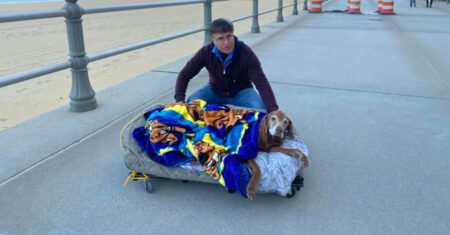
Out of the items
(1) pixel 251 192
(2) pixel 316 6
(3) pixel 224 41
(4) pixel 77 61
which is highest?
(3) pixel 224 41

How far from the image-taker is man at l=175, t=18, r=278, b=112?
125 inches

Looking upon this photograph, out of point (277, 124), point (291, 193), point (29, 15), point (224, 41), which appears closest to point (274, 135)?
point (277, 124)

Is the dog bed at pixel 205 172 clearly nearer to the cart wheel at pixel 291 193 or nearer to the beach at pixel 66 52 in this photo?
the cart wheel at pixel 291 193

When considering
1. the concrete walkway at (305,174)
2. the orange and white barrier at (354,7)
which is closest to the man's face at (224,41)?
the concrete walkway at (305,174)

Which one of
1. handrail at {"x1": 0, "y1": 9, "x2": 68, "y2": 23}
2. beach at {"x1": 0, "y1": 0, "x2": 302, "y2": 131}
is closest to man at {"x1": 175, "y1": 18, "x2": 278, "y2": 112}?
handrail at {"x1": 0, "y1": 9, "x2": 68, "y2": 23}

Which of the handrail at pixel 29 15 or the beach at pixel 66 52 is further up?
the handrail at pixel 29 15

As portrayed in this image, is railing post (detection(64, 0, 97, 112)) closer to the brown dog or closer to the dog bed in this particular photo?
the dog bed

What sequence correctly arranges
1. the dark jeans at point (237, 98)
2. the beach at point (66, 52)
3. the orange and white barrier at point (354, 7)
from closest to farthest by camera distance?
the dark jeans at point (237, 98) < the beach at point (66, 52) < the orange and white barrier at point (354, 7)

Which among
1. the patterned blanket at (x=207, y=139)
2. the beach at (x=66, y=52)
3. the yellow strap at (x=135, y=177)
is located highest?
the patterned blanket at (x=207, y=139)

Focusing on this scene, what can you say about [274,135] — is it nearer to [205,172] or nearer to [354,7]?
[205,172]

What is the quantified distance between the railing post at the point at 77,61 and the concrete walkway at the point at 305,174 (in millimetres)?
156

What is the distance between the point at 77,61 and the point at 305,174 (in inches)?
98.3

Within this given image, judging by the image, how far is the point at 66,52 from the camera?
401 inches

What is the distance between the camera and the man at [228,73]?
10.5 feet
